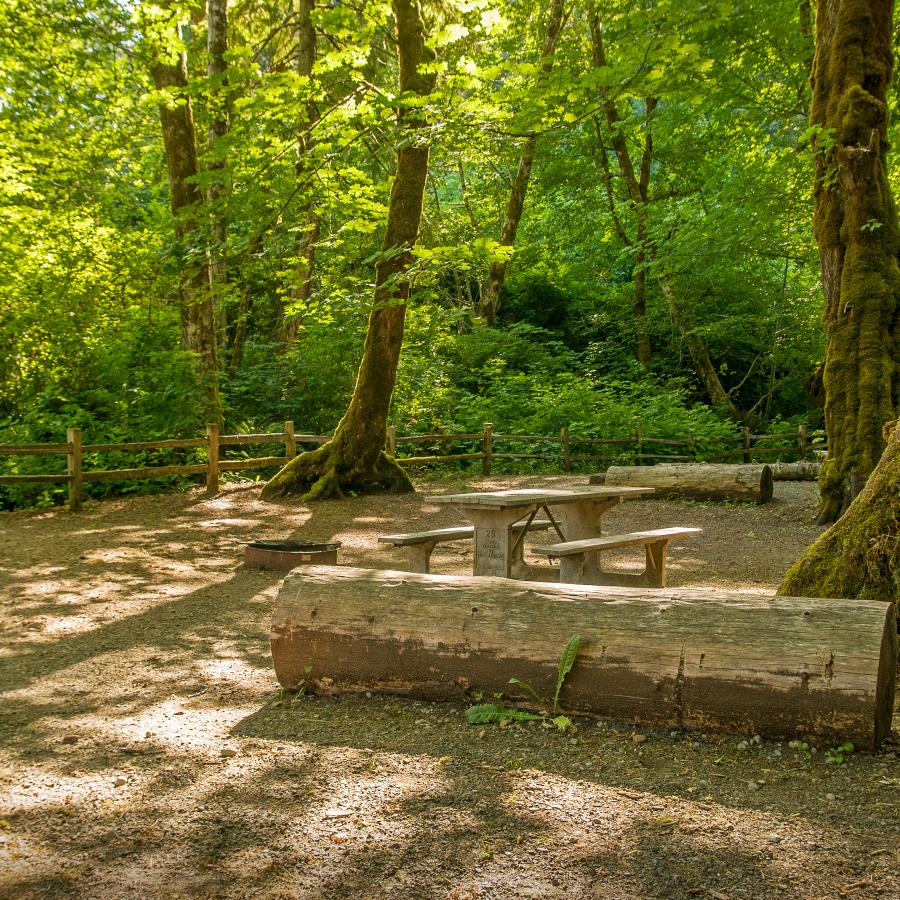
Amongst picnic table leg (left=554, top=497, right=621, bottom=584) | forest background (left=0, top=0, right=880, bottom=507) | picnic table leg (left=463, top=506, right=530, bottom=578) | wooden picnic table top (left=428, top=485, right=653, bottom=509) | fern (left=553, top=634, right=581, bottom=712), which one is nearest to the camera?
fern (left=553, top=634, right=581, bottom=712)

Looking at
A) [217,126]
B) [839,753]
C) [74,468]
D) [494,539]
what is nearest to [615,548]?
[494,539]

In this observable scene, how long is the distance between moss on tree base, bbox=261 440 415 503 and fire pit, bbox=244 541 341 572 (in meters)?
4.30

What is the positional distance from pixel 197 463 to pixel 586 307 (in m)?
14.5

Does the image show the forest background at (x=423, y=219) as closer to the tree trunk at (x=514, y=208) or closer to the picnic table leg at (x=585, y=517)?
the tree trunk at (x=514, y=208)

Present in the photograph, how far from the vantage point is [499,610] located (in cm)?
384

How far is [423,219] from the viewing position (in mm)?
19172

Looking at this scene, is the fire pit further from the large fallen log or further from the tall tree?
the tall tree

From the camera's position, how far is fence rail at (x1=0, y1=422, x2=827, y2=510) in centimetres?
1108

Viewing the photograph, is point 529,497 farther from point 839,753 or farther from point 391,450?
point 391,450

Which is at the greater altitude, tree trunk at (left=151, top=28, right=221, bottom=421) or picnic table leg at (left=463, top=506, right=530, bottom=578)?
tree trunk at (left=151, top=28, right=221, bottom=421)

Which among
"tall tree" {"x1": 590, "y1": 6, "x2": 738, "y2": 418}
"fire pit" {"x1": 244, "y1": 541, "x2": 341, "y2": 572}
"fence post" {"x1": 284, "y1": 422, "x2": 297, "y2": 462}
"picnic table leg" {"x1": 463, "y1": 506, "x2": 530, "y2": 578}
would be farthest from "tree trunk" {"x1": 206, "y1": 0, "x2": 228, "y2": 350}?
"tall tree" {"x1": 590, "y1": 6, "x2": 738, "y2": 418}

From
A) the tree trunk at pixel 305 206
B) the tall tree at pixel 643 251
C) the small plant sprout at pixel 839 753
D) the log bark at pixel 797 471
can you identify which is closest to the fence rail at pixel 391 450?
the log bark at pixel 797 471

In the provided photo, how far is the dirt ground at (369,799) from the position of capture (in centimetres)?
250

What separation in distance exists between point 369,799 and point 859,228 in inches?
281
